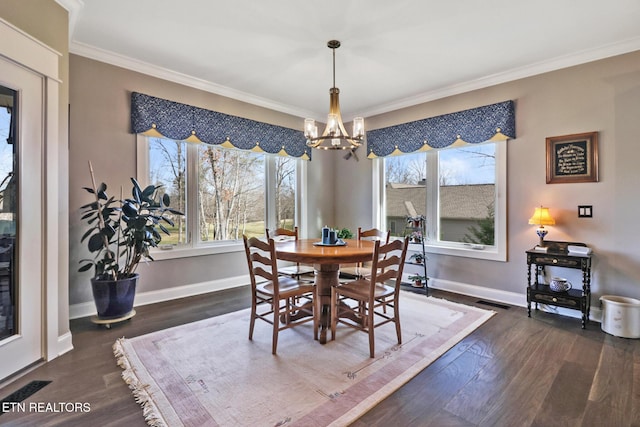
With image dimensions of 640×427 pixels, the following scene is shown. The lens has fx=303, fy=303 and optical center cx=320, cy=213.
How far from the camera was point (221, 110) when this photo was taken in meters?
3.97

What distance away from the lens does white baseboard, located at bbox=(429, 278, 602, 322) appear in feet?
10.1

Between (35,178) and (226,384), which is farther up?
(35,178)

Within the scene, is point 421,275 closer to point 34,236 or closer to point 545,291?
point 545,291

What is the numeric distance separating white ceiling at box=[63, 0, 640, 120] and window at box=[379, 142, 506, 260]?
36.5 inches

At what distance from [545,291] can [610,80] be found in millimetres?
2139

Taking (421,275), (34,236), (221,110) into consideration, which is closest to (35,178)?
(34,236)

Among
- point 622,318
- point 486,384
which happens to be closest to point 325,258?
point 486,384

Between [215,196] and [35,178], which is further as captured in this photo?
[215,196]

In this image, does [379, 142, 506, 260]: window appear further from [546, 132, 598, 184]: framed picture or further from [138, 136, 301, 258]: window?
[138, 136, 301, 258]: window

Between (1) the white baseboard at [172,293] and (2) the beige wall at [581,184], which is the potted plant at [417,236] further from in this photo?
(1) the white baseboard at [172,293]

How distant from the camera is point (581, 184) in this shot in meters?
3.08

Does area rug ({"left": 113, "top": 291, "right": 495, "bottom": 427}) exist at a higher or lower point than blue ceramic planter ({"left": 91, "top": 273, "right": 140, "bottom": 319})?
lower

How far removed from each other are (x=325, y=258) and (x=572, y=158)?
112 inches

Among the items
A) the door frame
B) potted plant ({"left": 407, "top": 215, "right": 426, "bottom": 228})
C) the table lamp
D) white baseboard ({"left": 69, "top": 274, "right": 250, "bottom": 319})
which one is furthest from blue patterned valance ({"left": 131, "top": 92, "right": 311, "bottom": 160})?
the table lamp
